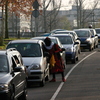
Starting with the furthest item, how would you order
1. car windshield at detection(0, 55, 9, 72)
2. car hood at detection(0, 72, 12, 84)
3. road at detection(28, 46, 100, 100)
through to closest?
road at detection(28, 46, 100, 100), car windshield at detection(0, 55, 9, 72), car hood at detection(0, 72, 12, 84)

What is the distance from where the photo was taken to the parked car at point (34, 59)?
1702 centimetres

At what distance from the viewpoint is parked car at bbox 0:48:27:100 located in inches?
→ 435

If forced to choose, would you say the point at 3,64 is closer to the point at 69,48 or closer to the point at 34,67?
the point at 34,67

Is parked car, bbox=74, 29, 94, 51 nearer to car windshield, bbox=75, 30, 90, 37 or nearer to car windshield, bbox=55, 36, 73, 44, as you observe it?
car windshield, bbox=75, 30, 90, 37

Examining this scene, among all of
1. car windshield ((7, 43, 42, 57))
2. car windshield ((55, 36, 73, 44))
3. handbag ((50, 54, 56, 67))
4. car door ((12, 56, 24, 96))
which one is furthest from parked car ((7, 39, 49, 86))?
car windshield ((55, 36, 73, 44))

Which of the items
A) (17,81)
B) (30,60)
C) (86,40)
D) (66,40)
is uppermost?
(66,40)

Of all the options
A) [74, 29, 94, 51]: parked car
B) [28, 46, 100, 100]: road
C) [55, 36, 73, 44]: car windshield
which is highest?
[55, 36, 73, 44]: car windshield

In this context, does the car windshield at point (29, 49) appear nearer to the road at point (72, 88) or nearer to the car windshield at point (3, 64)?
the road at point (72, 88)

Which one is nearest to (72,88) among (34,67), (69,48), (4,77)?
(34,67)

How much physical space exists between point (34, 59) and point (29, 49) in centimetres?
118

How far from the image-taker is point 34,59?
17531 mm

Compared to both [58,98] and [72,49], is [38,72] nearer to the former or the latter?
[58,98]

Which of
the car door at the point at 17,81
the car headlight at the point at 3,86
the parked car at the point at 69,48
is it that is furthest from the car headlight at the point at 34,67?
the parked car at the point at 69,48

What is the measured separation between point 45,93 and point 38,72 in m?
1.76
